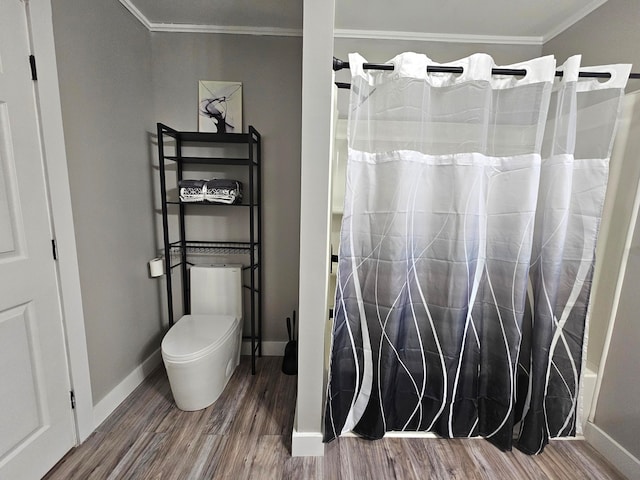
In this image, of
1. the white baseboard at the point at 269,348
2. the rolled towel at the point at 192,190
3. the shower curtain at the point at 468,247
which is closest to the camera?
the shower curtain at the point at 468,247

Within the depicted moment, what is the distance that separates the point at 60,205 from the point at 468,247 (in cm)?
194

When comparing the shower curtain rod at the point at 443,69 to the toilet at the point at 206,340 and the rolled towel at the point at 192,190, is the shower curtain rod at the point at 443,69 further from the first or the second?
the toilet at the point at 206,340

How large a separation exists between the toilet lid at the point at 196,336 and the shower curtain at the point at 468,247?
0.76 metres

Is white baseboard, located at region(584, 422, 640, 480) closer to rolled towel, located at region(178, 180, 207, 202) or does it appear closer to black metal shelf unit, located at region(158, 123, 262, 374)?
black metal shelf unit, located at region(158, 123, 262, 374)

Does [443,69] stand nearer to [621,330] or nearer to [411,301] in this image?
[411,301]

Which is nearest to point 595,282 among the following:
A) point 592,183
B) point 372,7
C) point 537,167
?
point 592,183

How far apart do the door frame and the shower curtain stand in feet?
4.22

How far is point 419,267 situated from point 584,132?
982 mm

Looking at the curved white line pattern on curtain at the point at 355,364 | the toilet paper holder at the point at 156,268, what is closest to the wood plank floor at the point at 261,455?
the curved white line pattern on curtain at the point at 355,364

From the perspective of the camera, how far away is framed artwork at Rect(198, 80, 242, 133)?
2020mm

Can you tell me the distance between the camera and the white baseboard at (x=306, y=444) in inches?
55.2

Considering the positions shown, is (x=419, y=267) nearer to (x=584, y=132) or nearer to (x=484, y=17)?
(x=584, y=132)

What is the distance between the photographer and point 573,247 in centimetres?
136

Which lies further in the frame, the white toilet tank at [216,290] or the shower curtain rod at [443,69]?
the white toilet tank at [216,290]
